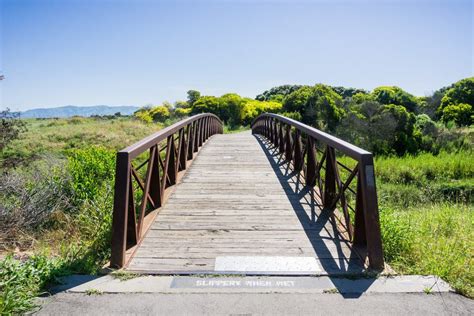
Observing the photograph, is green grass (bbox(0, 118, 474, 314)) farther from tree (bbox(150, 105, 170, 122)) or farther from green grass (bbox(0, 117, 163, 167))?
tree (bbox(150, 105, 170, 122))

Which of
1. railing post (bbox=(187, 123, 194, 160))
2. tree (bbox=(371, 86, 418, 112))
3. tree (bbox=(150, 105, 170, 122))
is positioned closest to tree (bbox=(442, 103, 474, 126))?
tree (bbox=(371, 86, 418, 112))

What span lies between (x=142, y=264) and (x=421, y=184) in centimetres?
1642

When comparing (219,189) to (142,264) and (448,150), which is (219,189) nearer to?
(142,264)

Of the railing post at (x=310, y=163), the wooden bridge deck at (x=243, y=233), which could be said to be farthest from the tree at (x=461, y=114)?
the railing post at (x=310, y=163)

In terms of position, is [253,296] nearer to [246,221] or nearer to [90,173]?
[246,221]

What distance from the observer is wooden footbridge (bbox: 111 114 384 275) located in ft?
11.2

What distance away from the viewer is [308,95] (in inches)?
1144

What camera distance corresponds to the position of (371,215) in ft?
11.1

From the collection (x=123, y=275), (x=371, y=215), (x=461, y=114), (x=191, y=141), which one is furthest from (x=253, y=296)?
(x=461, y=114)

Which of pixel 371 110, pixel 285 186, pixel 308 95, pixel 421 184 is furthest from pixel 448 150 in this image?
pixel 285 186

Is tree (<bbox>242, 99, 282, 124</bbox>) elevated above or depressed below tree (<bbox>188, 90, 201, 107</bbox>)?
below

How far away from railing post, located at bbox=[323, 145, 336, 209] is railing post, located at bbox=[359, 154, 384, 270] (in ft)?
3.69

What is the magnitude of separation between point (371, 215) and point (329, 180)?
5.23ft

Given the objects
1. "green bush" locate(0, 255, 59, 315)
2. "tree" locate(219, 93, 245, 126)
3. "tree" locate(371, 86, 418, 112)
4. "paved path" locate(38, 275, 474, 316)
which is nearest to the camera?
"green bush" locate(0, 255, 59, 315)
